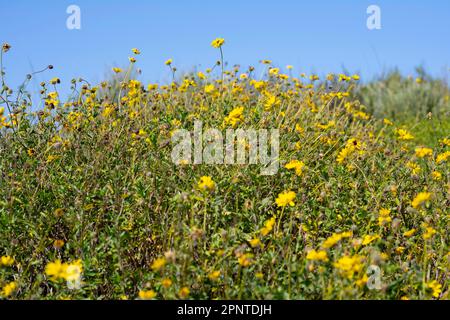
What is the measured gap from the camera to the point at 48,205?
3.17 metres

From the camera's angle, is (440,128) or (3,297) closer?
(3,297)

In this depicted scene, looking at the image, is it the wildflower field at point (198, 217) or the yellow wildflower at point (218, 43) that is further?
the yellow wildflower at point (218, 43)

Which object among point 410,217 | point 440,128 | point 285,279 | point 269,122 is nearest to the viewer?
point 285,279

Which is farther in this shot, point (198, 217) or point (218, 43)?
point (218, 43)

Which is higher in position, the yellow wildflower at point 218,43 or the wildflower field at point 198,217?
the yellow wildflower at point 218,43

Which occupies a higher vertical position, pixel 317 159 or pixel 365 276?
pixel 317 159

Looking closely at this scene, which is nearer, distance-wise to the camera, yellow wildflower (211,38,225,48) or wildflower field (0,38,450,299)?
wildflower field (0,38,450,299)

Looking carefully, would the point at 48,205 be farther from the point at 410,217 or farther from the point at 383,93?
the point at 383,93

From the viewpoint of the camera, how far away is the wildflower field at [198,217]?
8.40 ft

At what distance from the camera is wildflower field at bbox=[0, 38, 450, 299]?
256cm

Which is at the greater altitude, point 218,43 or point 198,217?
point 218,43

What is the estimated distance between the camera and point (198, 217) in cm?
314
